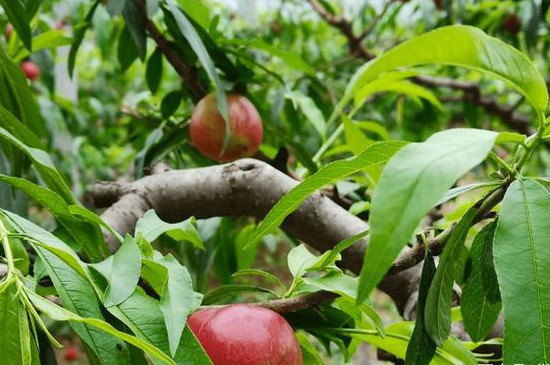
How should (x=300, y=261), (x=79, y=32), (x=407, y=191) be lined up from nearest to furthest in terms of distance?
1. (x=407, y=191)
2. (x=300, y=261)
3. (x=79, y=32)

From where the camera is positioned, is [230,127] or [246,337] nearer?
[246,337]

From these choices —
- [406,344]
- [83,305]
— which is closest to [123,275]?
[83,305]

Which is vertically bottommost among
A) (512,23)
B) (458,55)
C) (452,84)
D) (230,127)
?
(452,84)

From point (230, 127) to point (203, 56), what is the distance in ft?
0.35

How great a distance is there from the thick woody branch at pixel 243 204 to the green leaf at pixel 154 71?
10.8 inches

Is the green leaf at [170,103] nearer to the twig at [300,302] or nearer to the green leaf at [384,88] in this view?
the green leaf at [384,88]

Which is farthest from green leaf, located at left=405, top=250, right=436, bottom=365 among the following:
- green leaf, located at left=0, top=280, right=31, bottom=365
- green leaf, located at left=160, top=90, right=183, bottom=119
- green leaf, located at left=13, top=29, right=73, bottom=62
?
green leaf, located at left=13, top=29, right=73, bottom=62

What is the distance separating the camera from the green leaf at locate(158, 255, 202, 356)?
1.16ft

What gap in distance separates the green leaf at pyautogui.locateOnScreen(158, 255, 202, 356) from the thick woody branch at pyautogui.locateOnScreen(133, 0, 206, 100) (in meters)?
0.52

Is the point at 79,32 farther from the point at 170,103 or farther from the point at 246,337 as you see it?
the point at 246,337

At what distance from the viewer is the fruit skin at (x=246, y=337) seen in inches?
16.7

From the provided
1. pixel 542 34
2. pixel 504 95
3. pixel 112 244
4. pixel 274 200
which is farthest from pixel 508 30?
pixel 112 244

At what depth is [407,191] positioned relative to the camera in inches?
10.8

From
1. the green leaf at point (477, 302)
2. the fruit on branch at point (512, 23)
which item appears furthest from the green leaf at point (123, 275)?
the fruit on branch at point (512, 23)
